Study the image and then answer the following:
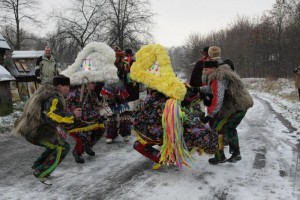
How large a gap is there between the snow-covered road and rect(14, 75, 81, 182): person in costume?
1.09ft

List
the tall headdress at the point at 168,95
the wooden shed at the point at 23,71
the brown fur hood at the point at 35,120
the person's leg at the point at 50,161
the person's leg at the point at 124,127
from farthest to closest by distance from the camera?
the wooden shed at the point at 23,71
the person's leg at the point at 124,127
the tall headdress at the point at 168,95
the person's leg at the point at 50,161
the brown fur hood at the point at 35,120

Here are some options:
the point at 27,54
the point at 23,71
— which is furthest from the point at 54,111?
the point at 27,54

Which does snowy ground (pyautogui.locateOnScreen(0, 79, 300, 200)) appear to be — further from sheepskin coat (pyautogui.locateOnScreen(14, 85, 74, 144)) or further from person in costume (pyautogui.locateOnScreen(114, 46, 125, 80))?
person in costume (pyautogui.locateOnScreen(114, 46, 125, 80))

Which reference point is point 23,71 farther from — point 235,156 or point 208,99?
point 235,156

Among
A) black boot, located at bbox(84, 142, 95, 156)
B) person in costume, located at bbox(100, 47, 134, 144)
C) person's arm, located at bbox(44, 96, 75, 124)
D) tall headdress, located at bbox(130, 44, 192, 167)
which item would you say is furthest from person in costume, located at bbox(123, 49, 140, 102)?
person's arm, located at bbox(44, 96, 75, 124)

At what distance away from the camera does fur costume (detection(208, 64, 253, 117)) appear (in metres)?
4.57

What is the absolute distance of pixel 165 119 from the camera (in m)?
4.20

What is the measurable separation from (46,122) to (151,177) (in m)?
1.64

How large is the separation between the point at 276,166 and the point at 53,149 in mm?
3334

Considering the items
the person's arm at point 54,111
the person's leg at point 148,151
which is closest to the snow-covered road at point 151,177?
the person's leg at point 148,151

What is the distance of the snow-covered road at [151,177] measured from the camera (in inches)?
147

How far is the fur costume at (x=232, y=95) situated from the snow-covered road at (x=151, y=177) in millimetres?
903

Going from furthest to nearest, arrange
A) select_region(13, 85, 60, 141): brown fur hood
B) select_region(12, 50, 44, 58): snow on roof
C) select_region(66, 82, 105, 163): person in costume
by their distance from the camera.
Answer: select_region(12, 50, 44, 58): snow on roof < select_region(66, 82, 105, 163): person in costume < select_region(13, 85, 60, 141): brown fur hood

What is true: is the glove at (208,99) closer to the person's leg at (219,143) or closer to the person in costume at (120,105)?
the person's leg at (219,143)
